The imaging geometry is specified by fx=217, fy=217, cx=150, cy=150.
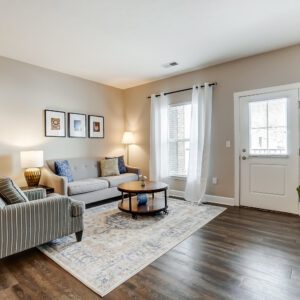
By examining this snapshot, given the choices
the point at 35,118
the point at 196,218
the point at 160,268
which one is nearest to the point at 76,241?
the point at 160,268

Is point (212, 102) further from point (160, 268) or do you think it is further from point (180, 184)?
point (160, 268)

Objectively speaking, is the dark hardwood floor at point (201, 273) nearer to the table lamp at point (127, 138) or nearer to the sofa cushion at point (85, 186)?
the sofa cushion at point (85, 186)

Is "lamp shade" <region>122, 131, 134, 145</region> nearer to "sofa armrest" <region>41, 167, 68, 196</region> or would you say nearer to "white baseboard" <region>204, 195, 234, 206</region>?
"sofa armrest" <region>41, 167, 68, 196</region>

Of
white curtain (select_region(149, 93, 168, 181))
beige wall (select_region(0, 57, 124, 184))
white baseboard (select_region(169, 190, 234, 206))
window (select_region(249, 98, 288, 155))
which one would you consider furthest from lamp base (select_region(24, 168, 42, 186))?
window (select_region(249, 98, 288, 155))

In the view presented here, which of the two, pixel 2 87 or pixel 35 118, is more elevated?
pixel 2 87

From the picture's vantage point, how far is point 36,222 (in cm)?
206

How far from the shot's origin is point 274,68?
137 inches

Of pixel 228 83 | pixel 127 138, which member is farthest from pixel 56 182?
pixel 228 83

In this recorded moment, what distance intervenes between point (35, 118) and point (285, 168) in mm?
4322

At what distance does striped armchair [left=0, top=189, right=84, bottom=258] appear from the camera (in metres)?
1.89

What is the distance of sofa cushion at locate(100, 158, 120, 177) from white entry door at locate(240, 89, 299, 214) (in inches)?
96.9

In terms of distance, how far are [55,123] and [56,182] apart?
51.6 inches

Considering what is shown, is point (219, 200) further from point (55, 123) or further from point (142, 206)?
point (55, 123)

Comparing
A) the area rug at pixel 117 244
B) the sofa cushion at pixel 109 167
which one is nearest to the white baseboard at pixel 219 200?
the area rug at pixel 117 244
